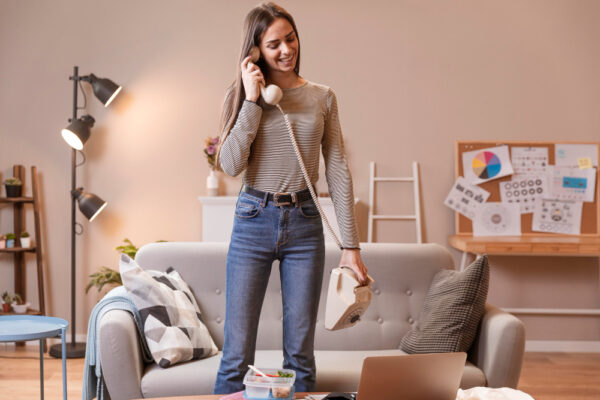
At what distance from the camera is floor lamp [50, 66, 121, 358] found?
4148mm

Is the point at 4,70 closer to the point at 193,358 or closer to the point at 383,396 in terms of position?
the point at 193,358

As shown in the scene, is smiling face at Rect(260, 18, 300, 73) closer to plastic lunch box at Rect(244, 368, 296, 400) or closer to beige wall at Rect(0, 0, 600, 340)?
plastic lunch box at Rect(244, 368, 296, 400)

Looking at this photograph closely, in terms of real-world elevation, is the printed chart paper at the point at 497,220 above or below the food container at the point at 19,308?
above

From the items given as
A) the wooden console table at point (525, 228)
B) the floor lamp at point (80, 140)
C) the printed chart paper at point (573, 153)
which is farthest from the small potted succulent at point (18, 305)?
the printed chart paper at point (573, 153)

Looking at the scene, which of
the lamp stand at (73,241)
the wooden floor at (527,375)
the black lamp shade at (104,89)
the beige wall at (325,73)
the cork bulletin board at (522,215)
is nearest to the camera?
the wooden floor at (527,375)

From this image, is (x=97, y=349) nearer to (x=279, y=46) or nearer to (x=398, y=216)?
(x=279, y=46)

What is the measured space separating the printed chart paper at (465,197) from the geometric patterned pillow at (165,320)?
7.86ft

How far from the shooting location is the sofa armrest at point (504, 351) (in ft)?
7.64

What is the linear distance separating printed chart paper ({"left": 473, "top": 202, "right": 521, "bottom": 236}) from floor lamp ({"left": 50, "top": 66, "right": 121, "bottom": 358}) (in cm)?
263

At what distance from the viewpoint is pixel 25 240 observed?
14.1ft

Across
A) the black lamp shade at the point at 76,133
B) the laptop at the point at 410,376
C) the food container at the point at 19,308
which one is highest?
the black lamp shade at the point at 76,133

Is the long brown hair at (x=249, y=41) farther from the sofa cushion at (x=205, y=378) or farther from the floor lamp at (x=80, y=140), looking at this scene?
the floor lamp at (x=80, y=140)

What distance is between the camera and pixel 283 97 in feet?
6.21

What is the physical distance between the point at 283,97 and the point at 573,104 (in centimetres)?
328
